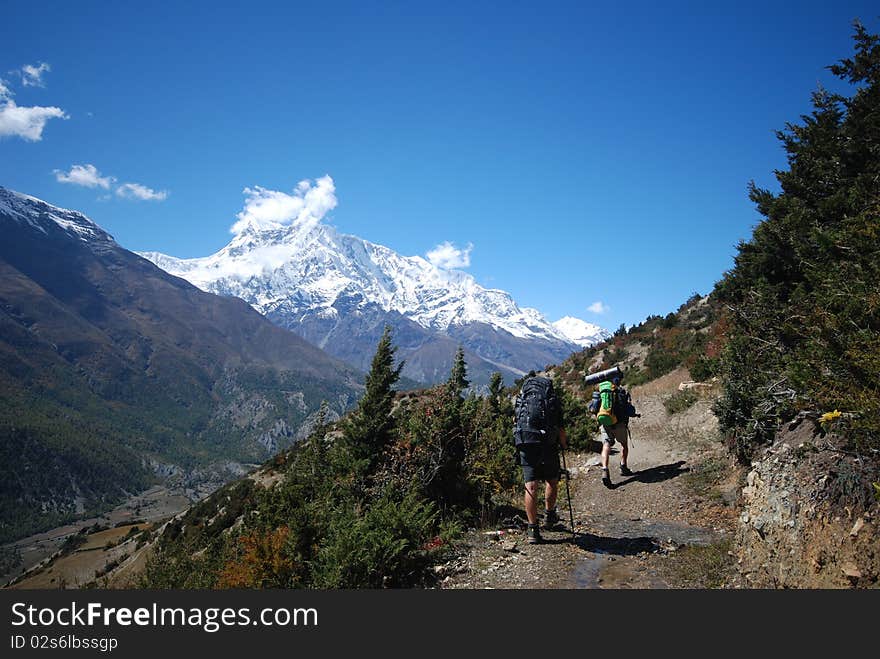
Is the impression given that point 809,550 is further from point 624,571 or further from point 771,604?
point 624,571

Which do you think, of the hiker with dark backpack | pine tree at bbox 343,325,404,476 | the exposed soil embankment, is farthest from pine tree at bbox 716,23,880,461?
pine tree at bbox 343,325,404,476

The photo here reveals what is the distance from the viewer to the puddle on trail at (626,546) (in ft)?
18.5

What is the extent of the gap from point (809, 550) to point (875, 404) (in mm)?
1599

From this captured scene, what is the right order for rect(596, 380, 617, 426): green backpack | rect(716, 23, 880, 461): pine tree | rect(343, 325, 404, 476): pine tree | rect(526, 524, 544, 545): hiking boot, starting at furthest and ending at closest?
rect(343, 325, 404, 476): pine tree
rect(596, 380, 617, 426): green backpack
rect(526, 524, 544, 545): hiking boot
rect(716, 23, 880, 461): pine tree

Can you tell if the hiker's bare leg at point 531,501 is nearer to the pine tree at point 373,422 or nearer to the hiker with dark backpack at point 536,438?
the hiker with dark backpack at point 536,438

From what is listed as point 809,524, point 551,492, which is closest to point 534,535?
point 551,492

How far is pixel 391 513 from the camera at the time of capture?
689 cm

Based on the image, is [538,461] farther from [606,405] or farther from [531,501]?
[606,405]

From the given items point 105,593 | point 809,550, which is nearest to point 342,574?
point 105,593

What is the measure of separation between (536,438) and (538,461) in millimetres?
388

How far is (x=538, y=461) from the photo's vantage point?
23.6 ft

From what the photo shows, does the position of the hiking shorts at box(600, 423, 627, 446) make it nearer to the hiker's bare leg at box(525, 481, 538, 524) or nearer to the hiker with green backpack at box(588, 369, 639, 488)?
the hiker with green backpack at box(588, 369, 639, 488)

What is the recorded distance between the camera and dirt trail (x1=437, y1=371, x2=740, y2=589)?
572cm

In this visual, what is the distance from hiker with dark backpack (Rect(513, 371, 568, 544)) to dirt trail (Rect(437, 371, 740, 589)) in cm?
74
